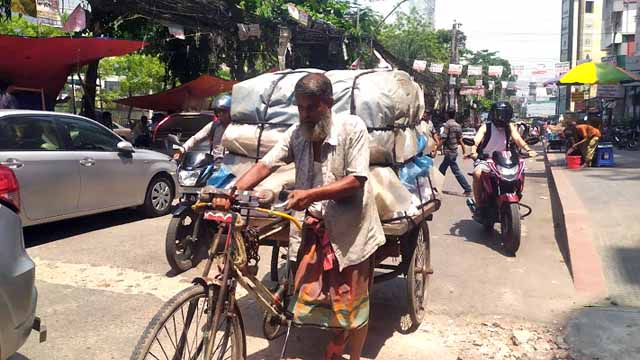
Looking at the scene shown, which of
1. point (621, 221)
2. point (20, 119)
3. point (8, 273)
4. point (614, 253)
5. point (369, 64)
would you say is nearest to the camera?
A: point (8, 273)

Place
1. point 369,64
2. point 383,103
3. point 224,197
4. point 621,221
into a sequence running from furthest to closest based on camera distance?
point 369,64 → point 621,221 → point 383,103 → point 224,197

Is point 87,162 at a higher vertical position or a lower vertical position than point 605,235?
higher

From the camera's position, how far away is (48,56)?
1080 centimetres

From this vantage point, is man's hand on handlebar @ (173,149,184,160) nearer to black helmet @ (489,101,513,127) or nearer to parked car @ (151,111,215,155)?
black helmet @ (489,101,513,127)

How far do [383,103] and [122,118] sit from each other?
3702 centimetres

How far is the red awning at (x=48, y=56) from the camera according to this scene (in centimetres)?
991

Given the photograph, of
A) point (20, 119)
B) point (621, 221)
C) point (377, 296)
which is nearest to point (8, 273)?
point (377, 296)

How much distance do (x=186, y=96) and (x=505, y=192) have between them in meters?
11.6

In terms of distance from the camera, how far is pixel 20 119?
21.0 feet

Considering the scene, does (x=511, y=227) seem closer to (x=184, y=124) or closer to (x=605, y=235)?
(x=605, y=235)

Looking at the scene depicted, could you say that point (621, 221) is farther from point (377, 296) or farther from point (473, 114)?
point (473, 114)

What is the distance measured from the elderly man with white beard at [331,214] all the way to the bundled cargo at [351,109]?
105cm

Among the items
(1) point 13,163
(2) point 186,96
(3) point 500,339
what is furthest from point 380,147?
(2) point 186,96

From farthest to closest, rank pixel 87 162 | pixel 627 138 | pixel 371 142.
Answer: pixel 627 138, pixel 87 162, pixel 371 142
